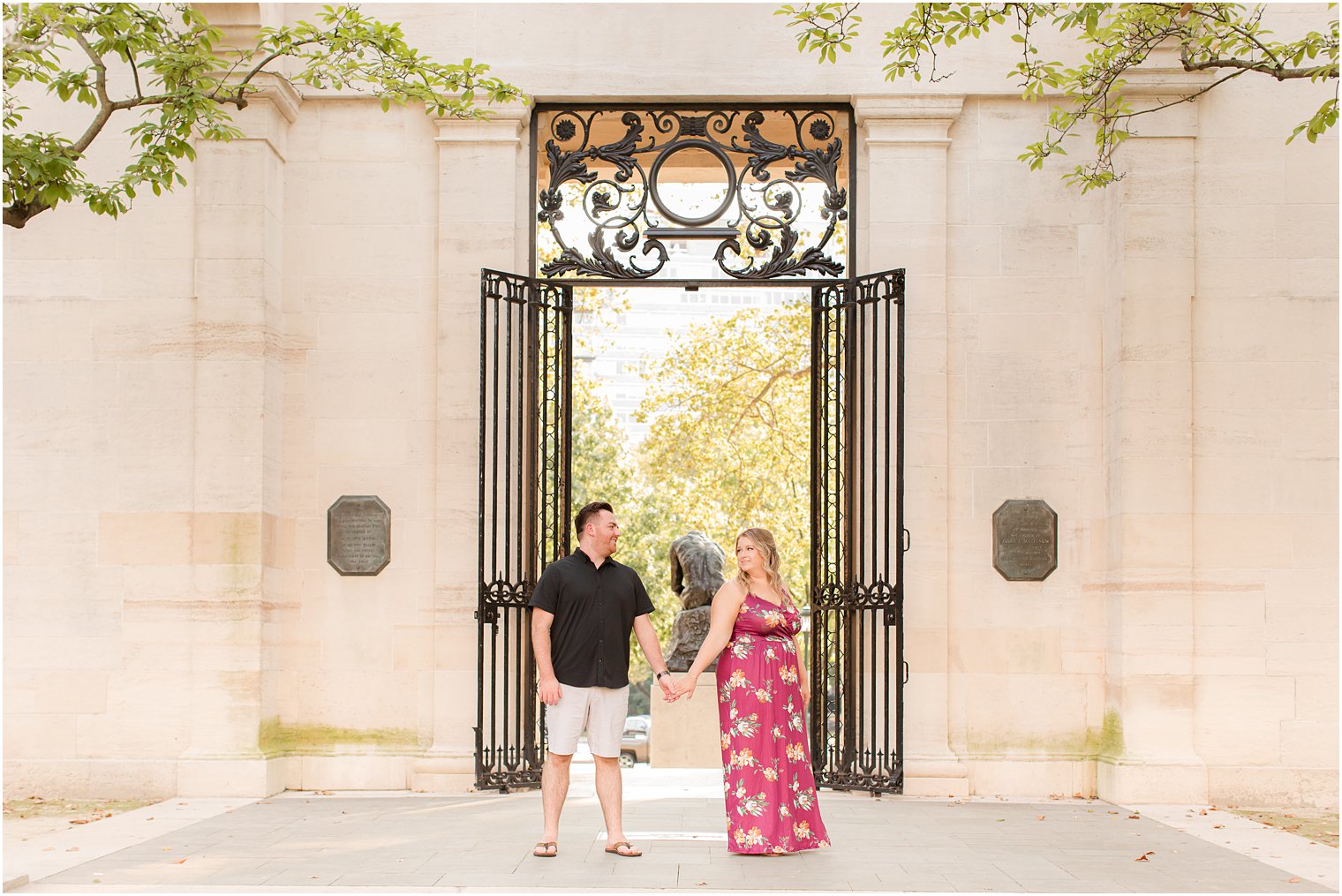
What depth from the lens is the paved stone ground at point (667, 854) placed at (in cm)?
636

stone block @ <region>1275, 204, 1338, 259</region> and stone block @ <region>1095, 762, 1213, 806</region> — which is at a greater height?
stone block @ <region>1275, 204, 1338, 259</region>

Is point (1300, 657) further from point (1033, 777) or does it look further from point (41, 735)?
point (41, 735)

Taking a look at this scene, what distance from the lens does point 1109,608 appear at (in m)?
9.62

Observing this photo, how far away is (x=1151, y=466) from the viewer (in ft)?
31.2

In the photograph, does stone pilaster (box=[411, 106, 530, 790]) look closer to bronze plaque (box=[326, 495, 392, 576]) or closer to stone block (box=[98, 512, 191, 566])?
bronze plaque (box=[326, 495, 392, 576])

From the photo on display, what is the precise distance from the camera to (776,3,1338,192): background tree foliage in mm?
7562

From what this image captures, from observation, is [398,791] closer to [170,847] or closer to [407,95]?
[170,847]

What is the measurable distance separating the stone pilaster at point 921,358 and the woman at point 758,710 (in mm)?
2741

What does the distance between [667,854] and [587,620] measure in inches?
48.7

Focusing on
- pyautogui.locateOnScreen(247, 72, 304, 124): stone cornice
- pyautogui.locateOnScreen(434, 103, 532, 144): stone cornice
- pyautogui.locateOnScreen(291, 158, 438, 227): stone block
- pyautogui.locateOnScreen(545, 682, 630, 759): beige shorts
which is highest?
pyautogui.locateOnScreen(247, 72, 304, 124): stone cornice

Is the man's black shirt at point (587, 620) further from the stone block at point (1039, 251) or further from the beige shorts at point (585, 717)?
the stone block at point (1039, 251)

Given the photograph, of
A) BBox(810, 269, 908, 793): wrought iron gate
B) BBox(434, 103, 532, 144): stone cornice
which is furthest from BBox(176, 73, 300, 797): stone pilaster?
BBox(810, 269, 908, 793): wrought iron gate

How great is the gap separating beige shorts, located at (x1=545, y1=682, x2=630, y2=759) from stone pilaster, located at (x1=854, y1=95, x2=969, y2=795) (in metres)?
3.38

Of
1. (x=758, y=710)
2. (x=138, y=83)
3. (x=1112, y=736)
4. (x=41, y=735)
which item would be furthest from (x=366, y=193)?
(x=1112, y=736)
